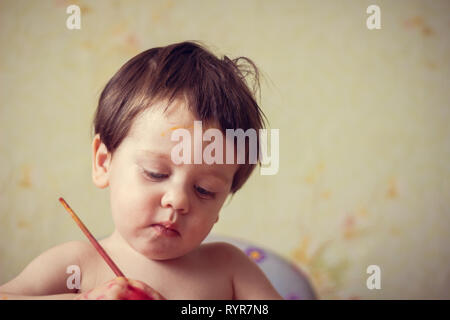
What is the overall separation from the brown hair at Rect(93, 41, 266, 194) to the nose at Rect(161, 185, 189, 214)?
0.33ft

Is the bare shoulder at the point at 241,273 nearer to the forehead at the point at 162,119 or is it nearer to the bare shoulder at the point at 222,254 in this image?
the bare shoulder at the point at 222,254

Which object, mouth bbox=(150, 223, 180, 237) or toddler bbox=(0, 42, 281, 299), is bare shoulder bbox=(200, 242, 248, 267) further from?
mouth bbox=(150, 223, 180, 237)

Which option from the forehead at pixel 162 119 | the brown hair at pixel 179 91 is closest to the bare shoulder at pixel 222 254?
the brown hair at pixel 179 91

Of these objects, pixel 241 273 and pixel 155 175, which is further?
pixel 241 273

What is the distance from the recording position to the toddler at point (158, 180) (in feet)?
1.94

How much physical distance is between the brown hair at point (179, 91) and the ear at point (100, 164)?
1 cm

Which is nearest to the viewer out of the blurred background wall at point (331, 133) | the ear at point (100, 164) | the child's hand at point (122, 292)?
the child's hand at point (122, 292)

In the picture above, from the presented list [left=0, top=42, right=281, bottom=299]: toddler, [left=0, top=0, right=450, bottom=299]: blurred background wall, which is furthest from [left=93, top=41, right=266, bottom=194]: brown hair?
[left=0, top=0, right=450, bottom=299]: blurred background wall

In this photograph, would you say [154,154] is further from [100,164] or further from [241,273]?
[241,273]

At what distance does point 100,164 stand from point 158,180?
0.39 ft

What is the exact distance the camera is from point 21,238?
770mm

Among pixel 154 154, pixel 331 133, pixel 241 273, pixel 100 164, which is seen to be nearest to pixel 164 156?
pixel 154 154

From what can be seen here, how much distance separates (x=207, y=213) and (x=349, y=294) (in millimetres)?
383

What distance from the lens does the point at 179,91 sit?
24.5 inches
